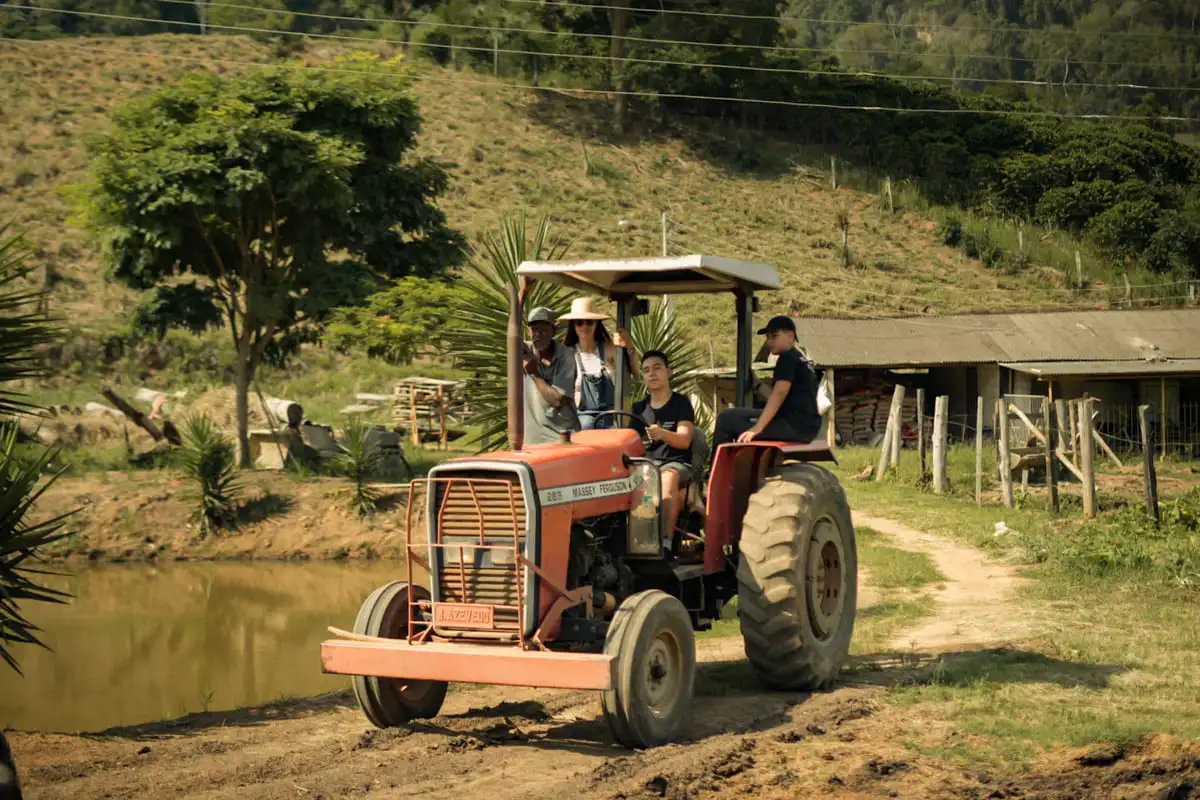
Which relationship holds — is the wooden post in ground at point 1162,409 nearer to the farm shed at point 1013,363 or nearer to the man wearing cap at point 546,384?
the farm shed at point 1013,363

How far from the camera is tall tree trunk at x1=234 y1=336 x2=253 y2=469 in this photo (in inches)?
968

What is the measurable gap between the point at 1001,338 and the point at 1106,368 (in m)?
3.21

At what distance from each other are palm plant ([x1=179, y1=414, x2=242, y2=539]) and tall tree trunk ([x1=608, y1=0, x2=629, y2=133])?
153 feet

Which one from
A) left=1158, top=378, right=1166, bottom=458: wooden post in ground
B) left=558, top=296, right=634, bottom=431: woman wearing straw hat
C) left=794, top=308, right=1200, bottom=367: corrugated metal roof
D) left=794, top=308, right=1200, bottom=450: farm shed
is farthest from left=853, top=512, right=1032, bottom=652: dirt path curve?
left=794, top=308, right=1200, bottom=450: farm shed

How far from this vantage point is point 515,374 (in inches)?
300

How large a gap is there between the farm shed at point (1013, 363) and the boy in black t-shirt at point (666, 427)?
23353 millimetres

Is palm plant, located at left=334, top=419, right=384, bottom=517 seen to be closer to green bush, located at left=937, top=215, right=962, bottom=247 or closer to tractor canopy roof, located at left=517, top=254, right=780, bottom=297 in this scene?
tractor canopy roof, located at left=517, top=254, right=780, bottom=297

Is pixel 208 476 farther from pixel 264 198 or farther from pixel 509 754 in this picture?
pixel 509 754

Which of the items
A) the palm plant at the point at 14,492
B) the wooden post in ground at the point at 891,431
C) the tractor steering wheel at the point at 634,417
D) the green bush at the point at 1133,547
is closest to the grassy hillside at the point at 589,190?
the wooden post in ground at the point at 891,431

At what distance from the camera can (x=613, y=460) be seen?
7.93 meters

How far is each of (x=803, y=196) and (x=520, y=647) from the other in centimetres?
5497

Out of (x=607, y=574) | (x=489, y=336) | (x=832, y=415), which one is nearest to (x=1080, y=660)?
(x=607, y=574)

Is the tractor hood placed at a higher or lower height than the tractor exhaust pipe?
lower

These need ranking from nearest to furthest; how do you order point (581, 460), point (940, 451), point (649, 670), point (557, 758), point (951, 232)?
point (557, 758) < point (649, 670) < point (581, 460) < point (940, 451) < point (951, 232)
